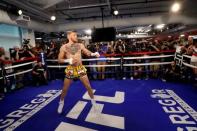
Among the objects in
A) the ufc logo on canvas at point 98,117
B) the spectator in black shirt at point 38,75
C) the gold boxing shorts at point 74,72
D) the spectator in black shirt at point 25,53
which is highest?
the spectator in black shirt at point 25,53

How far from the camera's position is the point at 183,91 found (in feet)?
15.3

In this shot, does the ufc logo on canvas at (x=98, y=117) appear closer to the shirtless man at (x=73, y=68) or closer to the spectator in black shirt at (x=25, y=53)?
the shirtless man at (x=73, y=68)

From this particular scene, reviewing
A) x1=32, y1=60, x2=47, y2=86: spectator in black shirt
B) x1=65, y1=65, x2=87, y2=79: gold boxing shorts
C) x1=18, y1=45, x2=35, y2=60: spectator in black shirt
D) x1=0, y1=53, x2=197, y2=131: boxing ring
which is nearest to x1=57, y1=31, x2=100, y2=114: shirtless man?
x1=65, y1=65, x2=87, y2=79: gold boxing shorts

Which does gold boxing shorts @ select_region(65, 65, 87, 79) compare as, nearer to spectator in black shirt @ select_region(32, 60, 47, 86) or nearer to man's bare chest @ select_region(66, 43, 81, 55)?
man's bare chest @ select_region(66, 43, 81, 55)

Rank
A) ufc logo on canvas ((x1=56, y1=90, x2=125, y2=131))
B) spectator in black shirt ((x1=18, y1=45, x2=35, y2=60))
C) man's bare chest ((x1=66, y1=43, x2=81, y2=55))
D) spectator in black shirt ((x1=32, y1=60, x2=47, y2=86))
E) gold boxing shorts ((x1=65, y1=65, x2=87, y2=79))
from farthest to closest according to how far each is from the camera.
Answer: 1. spectator in black shirt ((x1=18, y1=45, x2=35, y2=60))
2. spectator in black shirt ((x1=32, y1=60, x2=47, y2=86))
3. man's bare chest ((x1=66, y1=43, x2=81, y2=55))
4. gold boxing shorts ((x1=65, y1=65, x2=87, y2=79))
5. ufc logo on canvas ((x1=56, y1=90, x2=125, y2=131))

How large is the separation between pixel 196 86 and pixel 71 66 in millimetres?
3607

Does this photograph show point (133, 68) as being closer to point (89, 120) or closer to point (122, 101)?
Answer: point (122, 101)

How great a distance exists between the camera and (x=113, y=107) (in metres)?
3.75

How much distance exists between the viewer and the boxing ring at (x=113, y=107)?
2957 millimetres

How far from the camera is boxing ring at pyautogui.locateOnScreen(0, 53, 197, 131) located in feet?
9.70

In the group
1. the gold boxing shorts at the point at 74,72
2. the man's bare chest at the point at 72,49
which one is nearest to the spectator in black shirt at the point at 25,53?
the man's bare chest at the point at 72,49

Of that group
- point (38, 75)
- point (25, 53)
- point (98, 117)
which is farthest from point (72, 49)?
point (25, 53)

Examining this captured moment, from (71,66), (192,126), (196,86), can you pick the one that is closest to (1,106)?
(71,66)

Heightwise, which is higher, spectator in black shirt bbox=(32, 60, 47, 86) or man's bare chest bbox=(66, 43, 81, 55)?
man's bare chest bbox=(66, 43, 81, 55)
